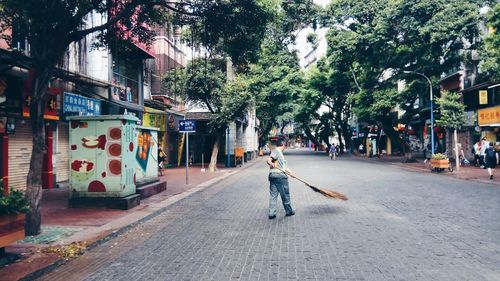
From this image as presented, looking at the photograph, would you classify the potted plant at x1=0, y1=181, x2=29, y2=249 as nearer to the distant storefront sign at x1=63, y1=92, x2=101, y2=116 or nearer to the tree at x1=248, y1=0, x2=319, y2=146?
the distant storefront sign at x1=63, y1=92, x2=101, y2=116

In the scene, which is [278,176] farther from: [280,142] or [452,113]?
[452,113]

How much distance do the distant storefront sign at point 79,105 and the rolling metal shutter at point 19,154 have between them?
1597 millimetres

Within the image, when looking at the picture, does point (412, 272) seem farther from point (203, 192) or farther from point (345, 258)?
point (203, 192)

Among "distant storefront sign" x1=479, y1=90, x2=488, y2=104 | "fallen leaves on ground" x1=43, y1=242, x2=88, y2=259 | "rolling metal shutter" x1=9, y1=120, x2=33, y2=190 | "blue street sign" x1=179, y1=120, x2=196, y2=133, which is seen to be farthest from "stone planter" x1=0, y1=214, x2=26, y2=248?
"distant storefront sign" x1=479, y1=90, x2=488, y2=104

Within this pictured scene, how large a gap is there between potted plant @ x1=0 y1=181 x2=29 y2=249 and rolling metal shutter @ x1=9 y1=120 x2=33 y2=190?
853 centimetres

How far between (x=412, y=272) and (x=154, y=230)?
501 centimetres

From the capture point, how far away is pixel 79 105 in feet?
52.4

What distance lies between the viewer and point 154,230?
8.23m

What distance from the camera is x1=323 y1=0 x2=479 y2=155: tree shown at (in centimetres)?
2631

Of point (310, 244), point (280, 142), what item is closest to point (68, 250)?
point (310, 244)

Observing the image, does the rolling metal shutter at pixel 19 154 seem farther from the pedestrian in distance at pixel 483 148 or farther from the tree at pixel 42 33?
the pedestrian in distance at pixel 483 148

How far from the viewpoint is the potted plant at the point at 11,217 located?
546cm

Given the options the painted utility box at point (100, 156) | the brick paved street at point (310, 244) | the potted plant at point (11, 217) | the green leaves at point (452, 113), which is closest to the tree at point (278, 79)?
the green leaves at point (452, 113)

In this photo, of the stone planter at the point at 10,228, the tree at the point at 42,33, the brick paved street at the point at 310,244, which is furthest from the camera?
the tree at the point at 42,33
